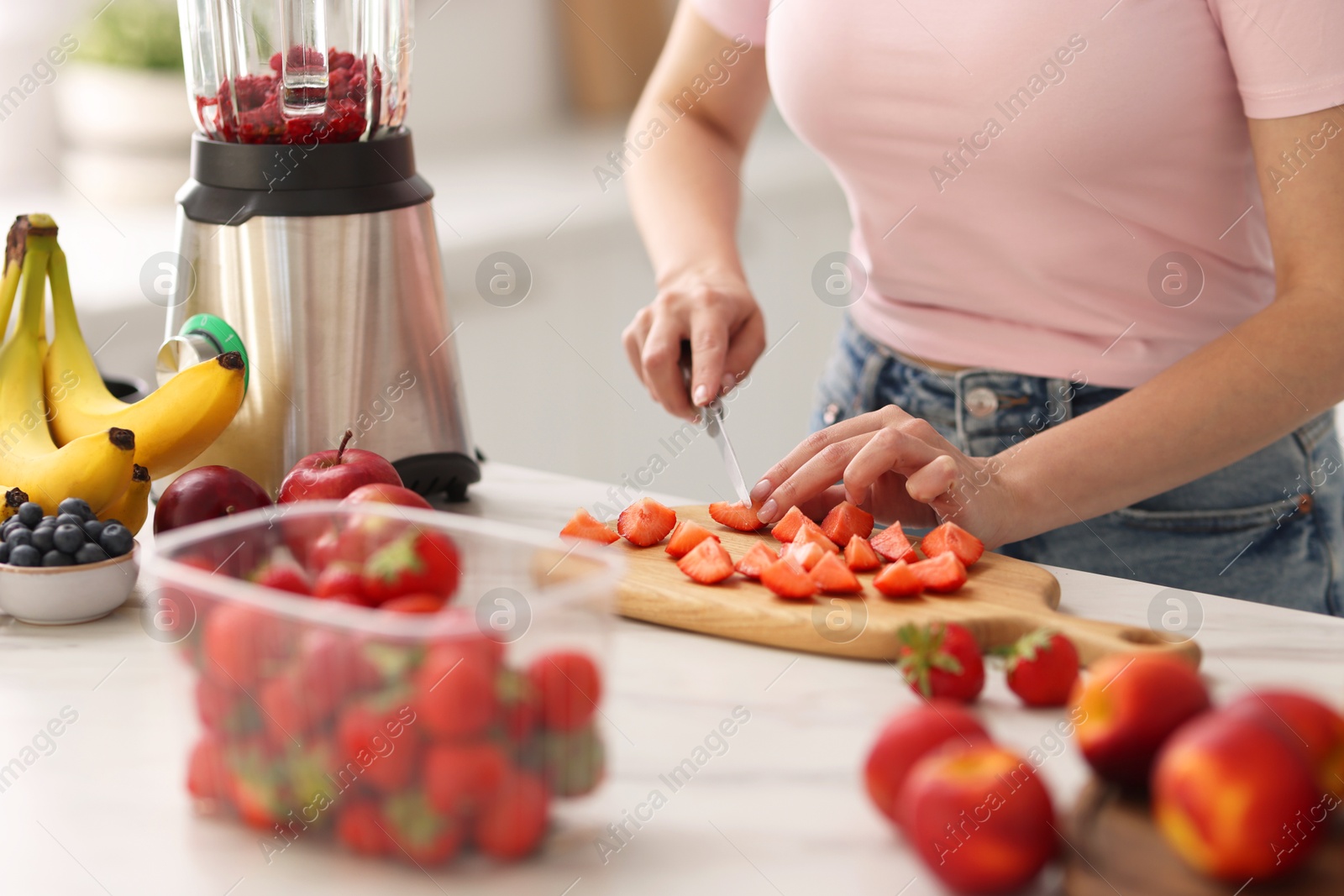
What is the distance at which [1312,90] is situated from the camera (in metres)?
0.95

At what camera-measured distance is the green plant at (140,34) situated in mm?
2426

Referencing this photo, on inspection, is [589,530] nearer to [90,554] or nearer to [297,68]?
[90,554]

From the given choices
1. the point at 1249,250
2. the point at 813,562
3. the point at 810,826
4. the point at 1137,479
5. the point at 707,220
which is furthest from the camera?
the point at 707,220

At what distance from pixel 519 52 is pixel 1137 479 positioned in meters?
2.64

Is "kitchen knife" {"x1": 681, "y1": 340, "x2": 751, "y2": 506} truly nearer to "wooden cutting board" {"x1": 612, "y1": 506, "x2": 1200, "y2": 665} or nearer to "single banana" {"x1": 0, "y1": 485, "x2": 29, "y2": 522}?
"wooden cutting board" {"x1": 612, "y1": 506, "x2": 1200, "y2": 665}

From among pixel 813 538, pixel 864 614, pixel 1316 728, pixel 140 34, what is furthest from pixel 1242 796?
pixel 140 34

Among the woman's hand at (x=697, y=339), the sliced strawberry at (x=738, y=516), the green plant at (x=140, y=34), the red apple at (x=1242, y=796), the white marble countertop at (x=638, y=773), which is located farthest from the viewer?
the green plant at (x=140, y=34)

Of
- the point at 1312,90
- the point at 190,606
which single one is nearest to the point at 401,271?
the point at 190,606

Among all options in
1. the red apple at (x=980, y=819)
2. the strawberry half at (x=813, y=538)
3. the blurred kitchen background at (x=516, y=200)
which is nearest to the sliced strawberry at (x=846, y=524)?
the strawberry half at (x=813, y=538)

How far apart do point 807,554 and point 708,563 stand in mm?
76

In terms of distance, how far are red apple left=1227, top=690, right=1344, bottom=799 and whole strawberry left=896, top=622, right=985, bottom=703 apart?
0.23 meters

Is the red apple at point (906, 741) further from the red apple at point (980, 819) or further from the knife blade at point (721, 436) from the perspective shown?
the knife blade at point (721, 436)

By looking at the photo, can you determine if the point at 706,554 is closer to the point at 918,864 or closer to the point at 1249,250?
the point at 918,864

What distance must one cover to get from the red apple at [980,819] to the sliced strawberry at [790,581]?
33 centimetres
